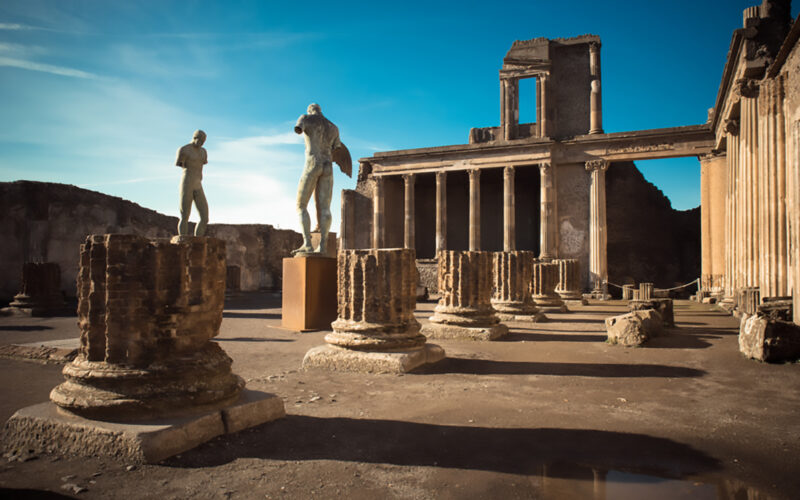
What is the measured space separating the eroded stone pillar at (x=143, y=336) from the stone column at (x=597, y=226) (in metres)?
20.1

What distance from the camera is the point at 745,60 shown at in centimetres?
1157

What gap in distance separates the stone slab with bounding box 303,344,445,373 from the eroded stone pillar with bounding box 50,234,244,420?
193 centimetres

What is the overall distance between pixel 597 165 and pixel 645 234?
26.3 ft

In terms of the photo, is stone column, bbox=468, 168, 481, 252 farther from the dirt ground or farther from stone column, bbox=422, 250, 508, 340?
the dirt ground

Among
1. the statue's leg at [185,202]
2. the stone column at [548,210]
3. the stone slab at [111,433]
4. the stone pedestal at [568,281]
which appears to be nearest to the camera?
the stone slab at [111,433]

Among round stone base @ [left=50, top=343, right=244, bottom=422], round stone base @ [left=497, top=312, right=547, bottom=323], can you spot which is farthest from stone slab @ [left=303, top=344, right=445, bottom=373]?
round stone base @ [left=497, top=312, right=547, bottom=323]

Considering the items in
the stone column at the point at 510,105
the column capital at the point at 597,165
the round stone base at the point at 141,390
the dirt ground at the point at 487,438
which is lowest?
the dirt ground at the point at 487,438

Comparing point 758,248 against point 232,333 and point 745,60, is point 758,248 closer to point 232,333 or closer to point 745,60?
point 745,60

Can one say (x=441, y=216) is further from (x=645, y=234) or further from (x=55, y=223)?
(x=55, y=223)

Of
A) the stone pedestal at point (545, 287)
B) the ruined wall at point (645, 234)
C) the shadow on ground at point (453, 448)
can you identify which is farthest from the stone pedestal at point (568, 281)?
the shadow on ground at point (453, 448)

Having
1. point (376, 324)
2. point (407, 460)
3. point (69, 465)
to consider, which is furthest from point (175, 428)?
point (376, 324)

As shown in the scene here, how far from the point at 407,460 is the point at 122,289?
6.89 ft

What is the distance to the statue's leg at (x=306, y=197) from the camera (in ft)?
26.9

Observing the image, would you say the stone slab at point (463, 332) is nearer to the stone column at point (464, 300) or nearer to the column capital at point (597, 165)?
the stone column at point (464, 300)
